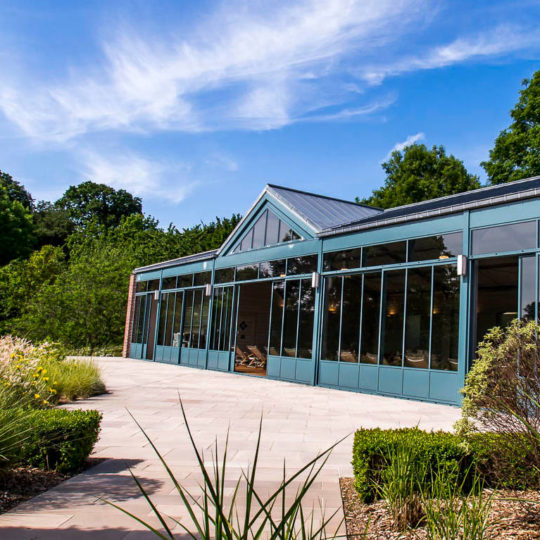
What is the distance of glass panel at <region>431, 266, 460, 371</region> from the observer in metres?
10.4

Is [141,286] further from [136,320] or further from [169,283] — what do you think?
[169,283]

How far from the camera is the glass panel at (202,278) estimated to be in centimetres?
1930

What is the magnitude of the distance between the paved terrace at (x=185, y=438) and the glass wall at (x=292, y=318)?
1.25 m

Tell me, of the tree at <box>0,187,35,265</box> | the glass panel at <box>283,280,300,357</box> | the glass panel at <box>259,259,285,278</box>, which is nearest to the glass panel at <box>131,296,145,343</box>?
the glass panel at <box>259,259,285,278</box>

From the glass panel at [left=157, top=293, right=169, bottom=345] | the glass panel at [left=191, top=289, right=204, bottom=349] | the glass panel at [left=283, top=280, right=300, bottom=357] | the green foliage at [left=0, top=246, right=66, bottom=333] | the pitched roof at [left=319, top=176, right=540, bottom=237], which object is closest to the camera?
the pitched roof at [left=319, top=176, right=540, bottom=237]

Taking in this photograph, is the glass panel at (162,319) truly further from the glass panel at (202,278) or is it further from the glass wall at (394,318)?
the glass wall at (394,318)

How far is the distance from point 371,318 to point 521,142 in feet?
58.9

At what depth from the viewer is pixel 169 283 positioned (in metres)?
22.3

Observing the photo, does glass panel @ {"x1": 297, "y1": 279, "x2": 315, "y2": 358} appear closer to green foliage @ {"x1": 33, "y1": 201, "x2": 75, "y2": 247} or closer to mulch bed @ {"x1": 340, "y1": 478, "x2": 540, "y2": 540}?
mulch bed @ {"x1": 340, "y1": 478, "x2": 540, "y2": 540}

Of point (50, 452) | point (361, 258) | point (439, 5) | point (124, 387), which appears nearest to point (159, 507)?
point (50, 452)

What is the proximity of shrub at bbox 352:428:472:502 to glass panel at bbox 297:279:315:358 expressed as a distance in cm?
981

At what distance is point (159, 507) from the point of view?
149 inches

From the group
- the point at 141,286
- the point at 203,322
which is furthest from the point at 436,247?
the point at 141,286

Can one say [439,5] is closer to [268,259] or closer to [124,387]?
[268,259]
